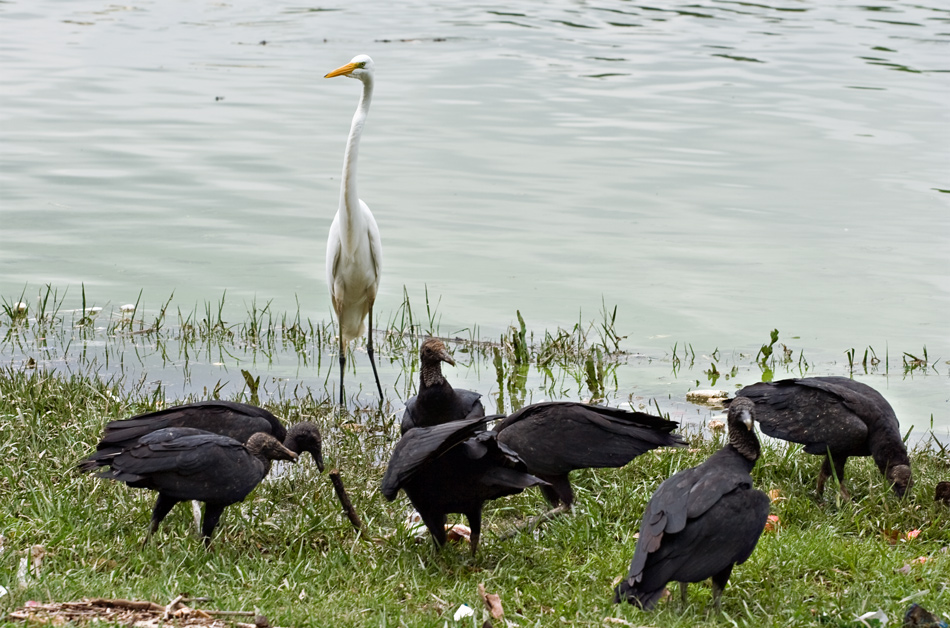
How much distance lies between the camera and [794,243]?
1295 cm

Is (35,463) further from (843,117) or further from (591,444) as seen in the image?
(843,117)

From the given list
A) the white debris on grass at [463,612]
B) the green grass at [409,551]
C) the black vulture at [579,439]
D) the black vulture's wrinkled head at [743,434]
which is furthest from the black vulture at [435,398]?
the white debris on grass at [463,612]

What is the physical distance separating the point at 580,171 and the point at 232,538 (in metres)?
11.5

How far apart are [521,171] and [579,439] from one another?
35.5 feet

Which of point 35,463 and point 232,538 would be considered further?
point 35,463

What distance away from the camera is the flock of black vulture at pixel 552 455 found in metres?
4.39

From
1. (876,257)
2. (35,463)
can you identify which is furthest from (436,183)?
(35,463)

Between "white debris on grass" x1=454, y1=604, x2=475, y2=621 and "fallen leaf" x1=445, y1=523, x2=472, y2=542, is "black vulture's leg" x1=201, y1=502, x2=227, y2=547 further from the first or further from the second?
"white debris on grass" x1=454, y1=604, x2=475, y2=621

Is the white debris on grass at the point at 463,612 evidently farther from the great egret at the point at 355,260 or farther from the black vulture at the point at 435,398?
the great egret at the point at 355,260

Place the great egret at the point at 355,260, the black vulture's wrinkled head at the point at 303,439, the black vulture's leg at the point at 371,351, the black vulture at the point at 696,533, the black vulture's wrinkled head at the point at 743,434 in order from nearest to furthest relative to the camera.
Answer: the black vulture at the point at 696,533, the black vulture's wrinkled head at the point at 743,434, the black vulture's wrinkled head at the point at 303,439, the black vulture's leg at the point at 371,351, the great egret at the point at 355,260

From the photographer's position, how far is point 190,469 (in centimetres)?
486

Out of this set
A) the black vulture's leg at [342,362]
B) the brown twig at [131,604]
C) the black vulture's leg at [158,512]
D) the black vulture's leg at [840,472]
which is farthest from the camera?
the black vulture's leg at [342,362]

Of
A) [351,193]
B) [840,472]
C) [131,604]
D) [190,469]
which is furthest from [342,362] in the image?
[131,604]

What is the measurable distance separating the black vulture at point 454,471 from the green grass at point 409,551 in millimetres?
261
